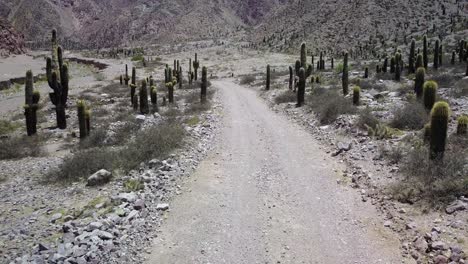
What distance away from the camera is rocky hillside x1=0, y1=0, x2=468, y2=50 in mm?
62500

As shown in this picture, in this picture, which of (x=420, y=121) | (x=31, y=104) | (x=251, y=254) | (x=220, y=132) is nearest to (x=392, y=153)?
(x=420, y=121)

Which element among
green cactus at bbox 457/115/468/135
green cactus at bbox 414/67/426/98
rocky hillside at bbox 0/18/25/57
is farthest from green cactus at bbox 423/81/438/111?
rocky hillside at bbox 0/18/25/57

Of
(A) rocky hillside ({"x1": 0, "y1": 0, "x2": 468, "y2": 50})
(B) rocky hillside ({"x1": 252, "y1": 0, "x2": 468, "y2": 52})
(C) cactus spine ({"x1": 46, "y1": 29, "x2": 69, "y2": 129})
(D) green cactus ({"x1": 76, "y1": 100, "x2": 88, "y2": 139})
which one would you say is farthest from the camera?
(A) rocky hillside ({"x1": 0, "y1": 0, "x2": 468, "y2": 50})

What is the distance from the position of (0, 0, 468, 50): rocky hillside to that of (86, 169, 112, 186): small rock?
51438 millimetres

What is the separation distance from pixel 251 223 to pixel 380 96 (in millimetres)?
14502

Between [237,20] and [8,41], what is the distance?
7290 cm

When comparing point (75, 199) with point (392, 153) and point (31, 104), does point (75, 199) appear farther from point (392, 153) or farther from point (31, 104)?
point (31, 104)

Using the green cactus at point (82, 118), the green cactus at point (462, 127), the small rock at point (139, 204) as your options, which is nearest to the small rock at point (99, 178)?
the small rock at point (139, 204)

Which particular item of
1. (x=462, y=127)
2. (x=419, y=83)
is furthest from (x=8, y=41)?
(x=462, y=127)

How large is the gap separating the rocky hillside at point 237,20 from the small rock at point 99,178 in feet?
169

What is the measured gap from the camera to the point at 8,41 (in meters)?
88.1

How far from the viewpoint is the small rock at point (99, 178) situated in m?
11.4

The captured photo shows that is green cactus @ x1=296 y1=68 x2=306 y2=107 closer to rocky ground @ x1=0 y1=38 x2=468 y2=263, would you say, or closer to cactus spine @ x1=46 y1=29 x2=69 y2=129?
rocky ground @ x1=0 y1=38 x2=468 y2=263

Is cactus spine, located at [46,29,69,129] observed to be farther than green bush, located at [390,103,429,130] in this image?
Yes
